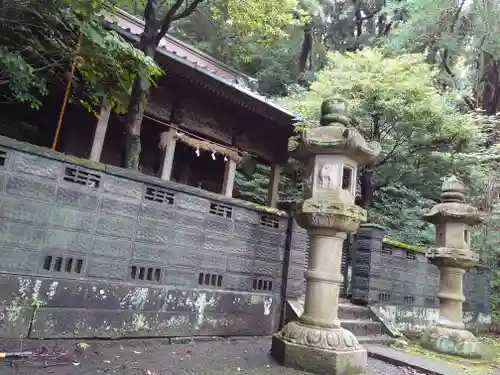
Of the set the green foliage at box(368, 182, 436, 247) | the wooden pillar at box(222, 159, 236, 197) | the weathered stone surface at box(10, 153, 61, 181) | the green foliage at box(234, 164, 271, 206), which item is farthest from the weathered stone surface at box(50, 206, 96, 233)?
the green foliage at box(368, 182, 436, 247)

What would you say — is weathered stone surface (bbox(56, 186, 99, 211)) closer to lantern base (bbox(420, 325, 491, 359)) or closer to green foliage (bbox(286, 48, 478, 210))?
green foliage (bbox(286, 48, 478, 210))

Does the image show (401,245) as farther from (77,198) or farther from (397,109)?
(77,198)

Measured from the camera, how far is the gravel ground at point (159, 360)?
3.89m

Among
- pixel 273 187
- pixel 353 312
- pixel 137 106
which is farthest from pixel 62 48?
pixel 273 187

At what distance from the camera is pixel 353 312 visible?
7922 millimetres

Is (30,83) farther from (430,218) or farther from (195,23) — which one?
(195,23)

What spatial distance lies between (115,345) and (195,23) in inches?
734

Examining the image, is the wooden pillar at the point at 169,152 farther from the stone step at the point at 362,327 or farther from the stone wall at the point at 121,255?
the stone step at the point at 362,327

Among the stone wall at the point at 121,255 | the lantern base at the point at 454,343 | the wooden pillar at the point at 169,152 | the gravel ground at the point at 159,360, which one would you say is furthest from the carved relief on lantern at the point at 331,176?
the wooden pillar at the point at 169,152

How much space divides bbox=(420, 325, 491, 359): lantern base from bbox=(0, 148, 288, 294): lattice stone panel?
10.2 feet

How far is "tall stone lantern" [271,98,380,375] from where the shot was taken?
4.89 metres

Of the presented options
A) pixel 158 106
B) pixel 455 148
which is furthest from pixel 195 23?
pixel 455 148

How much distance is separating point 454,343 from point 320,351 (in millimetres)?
3696

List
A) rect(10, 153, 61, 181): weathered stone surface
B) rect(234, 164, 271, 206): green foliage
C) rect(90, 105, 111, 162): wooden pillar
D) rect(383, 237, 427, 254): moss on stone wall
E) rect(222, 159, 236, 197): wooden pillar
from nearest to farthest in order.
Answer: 1. rect(10, 153, 61, 181): weathered stone surface
2. rect(90, 105, 111, 162): wooden pillar
3. rect(383, 237, 427, 254): moss on stone wall
4. rect(222, 159, 236, 197): wooden pillar
5. rect(234, 164, 271, 206): green foliage
